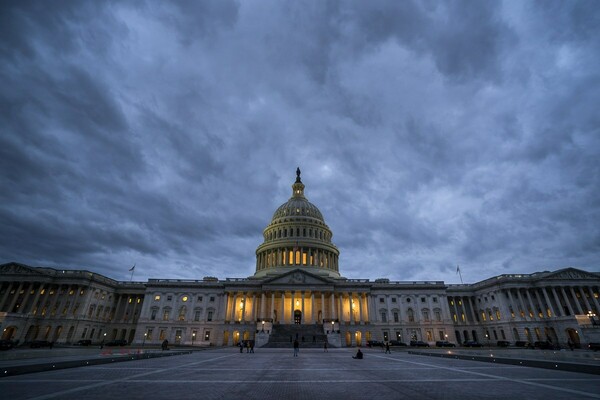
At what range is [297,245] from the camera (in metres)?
92.6

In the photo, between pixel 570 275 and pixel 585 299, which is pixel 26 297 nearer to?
pixel 570 275

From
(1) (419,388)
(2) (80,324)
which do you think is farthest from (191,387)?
(2) (80,324)

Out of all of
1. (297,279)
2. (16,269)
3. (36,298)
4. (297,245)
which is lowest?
(36,298)

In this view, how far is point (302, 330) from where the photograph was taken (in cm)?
6306

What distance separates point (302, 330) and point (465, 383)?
Answer: 52628mm

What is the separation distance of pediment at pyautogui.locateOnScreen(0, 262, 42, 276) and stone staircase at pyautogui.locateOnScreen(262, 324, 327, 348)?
201 ft

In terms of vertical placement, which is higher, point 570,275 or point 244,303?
point 570,275

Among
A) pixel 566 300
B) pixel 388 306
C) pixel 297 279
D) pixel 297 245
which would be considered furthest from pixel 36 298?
pixel 566 300

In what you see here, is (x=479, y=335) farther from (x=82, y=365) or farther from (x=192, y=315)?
(x=82, y=365)

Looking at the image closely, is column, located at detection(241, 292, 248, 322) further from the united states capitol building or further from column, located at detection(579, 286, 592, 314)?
column, located at detection(579, 286, 592, 314)

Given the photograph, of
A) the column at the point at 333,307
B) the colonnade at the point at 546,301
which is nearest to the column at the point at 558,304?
the colonnade at the point at 546,301

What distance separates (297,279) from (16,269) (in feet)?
224

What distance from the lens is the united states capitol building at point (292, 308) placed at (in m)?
69.2

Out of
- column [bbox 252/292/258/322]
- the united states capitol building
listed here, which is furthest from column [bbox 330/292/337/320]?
column [bbox 252/292/258/322]
